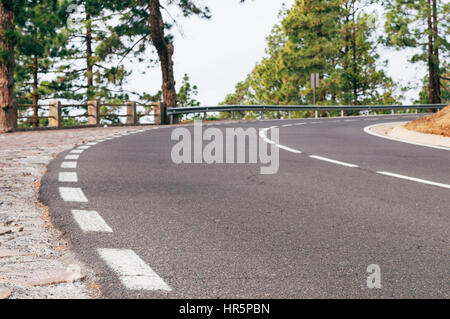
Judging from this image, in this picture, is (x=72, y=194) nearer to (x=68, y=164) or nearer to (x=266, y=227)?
(x=266, y=227)

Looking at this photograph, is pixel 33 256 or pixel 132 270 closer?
pixel 132 270

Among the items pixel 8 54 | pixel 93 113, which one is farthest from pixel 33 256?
pixel 93 113

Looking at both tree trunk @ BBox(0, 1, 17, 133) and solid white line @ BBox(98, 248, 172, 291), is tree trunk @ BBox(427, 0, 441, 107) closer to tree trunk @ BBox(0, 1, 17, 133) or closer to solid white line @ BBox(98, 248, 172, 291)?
tree trunk @ BBox(0, 1, 17, 133)

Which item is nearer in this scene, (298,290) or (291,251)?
(298,290)

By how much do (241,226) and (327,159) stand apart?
6274 mm

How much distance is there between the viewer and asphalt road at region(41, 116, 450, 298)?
13.2 ft

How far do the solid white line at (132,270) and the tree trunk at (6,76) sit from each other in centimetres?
2252

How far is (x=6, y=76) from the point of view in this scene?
2661 cm

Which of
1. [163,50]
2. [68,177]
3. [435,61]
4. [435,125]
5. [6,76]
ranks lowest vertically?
[68,177]

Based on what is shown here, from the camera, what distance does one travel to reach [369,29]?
2662 inches

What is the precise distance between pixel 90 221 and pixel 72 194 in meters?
1.69

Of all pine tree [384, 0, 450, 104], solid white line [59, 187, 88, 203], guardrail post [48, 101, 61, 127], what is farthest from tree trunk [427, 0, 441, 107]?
solid white line [59, 187, 88, 203]
